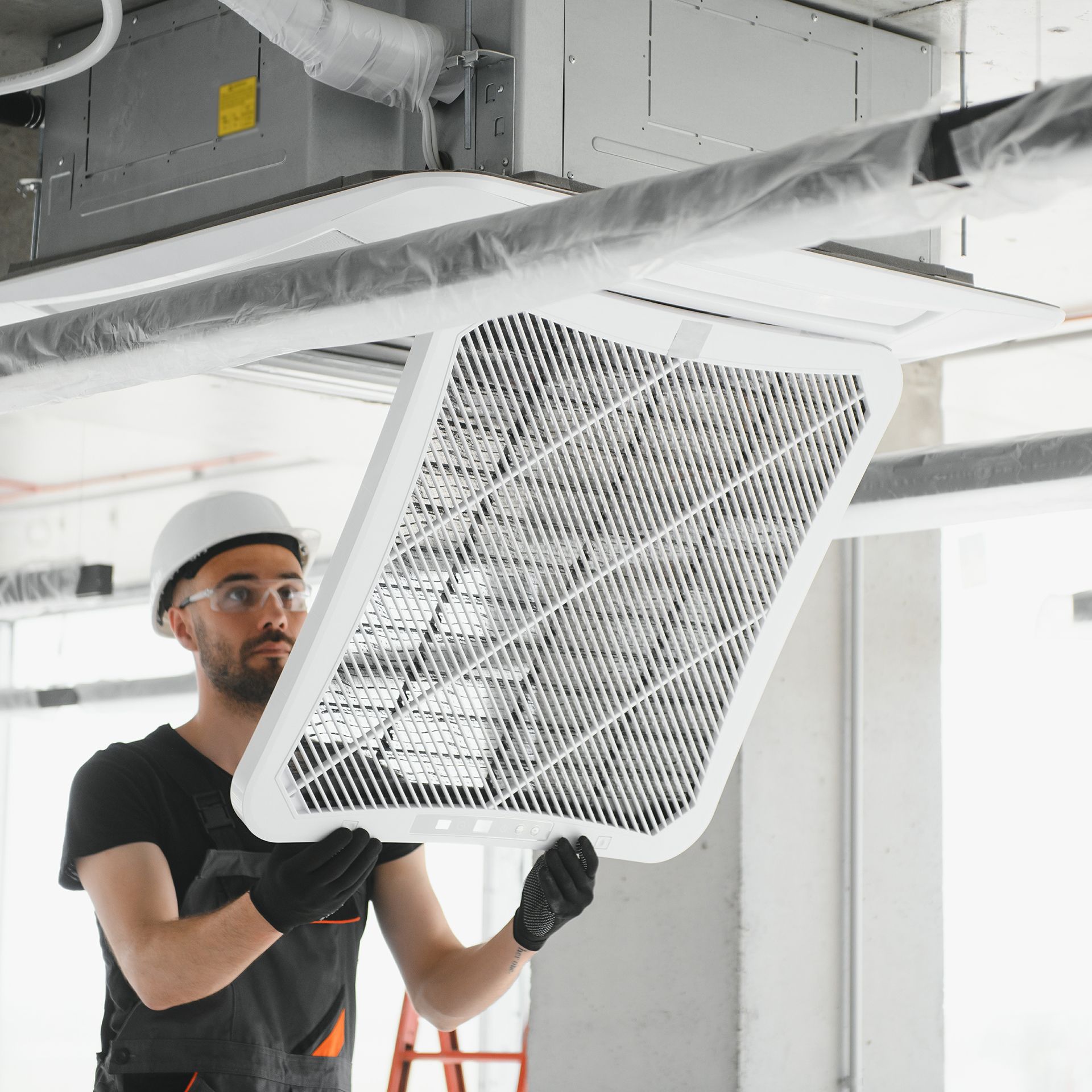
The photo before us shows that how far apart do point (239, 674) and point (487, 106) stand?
1101mm

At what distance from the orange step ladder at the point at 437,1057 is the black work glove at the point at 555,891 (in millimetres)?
1777

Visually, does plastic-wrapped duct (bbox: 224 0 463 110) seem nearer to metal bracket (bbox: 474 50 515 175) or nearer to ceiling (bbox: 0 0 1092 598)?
metal bracket (bbox: 474 50 515 175)

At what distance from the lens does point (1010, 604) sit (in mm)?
3727

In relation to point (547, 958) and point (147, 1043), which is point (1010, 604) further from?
point (147, 1043)

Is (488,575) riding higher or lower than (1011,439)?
lower

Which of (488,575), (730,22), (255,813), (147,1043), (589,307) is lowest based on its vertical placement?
(147,1043)

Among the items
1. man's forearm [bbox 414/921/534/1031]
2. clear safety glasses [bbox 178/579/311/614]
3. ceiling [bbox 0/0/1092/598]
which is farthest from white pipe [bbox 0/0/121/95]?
ceiling [bbox 0/0/1092/598]

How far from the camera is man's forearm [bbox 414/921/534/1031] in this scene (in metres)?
1.87

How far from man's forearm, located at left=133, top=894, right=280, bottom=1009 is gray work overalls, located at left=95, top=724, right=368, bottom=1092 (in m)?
0.11

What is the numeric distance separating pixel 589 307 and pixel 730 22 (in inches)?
12.3

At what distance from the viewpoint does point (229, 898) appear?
1893 mm

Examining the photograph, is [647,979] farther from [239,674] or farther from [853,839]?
[239,674]

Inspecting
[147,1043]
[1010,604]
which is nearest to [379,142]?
[147,1043]

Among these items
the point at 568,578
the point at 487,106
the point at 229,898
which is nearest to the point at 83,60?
the point at 487,106
